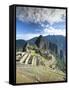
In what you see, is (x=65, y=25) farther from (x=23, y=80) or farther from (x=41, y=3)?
(x=23, y=80)

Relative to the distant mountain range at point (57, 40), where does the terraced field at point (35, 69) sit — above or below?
below

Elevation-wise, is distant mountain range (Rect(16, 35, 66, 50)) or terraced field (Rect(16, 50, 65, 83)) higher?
distant mountain range (Rect(16, 35, 66, 50))

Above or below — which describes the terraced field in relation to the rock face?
below

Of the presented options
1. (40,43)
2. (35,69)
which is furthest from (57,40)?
(35,69)

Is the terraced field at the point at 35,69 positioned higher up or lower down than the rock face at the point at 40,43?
lower down

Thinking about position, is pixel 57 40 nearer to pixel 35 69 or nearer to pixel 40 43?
pixel 40 43

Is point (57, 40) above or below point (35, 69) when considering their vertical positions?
above
